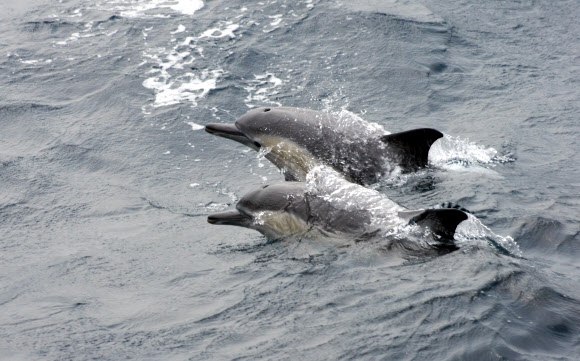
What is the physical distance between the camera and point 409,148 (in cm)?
1079

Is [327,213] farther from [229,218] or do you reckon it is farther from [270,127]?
[270,127]

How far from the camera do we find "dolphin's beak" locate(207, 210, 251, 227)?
33.4 ft

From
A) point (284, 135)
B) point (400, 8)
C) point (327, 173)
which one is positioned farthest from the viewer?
point (400, 8)

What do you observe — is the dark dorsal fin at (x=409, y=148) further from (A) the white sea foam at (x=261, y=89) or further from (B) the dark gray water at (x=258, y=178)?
(A) the white sea foam at (x=261, y=89)

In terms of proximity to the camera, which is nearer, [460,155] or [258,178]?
[460,155]

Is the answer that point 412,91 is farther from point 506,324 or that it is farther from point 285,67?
point 506,324

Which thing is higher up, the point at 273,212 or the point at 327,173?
the point at 327,173

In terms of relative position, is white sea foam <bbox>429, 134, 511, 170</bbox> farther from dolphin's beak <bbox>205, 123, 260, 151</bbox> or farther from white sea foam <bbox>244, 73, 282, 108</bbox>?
white sea foam <bbox>244, 73, 282, 108</bbox>

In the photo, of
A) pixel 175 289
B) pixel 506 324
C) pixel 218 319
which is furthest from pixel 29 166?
pixel 506 324

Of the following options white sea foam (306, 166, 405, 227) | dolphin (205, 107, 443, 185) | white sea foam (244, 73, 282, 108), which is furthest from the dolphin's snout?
white sea foam (244, 73, 282, 108)

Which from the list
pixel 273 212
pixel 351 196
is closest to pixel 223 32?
pixel 273 212

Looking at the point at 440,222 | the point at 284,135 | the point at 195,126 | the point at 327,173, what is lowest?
the point at 195,126

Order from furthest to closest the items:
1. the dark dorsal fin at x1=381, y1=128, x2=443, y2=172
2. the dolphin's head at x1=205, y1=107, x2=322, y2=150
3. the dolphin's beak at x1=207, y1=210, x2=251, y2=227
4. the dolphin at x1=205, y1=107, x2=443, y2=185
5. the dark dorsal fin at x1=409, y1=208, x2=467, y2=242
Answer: the dolphin's head at x1=205, y1=107, x2=322, y2=150
the dolphin at x1=205, y1=107, x2=443, y2=185
the dark dorsal fin at x1=381, y1=128, x2=443, y2=172
the dolphin's beak at x1=207, y1=210, x2=251, y2=227
the dark dorsal fin at x1=409, y1=208, x2=467, y2=242

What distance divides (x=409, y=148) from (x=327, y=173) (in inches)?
54.3
